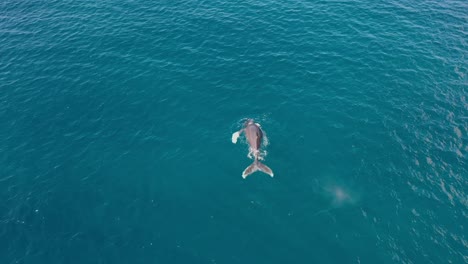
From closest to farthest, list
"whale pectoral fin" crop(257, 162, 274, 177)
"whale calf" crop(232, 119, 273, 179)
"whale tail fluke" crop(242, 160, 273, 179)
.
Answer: "whale pectoral fin" crop(257, 162, 274, 177) → "whale tail fluke" crop(242, 160, 273, 179) → "whale calf" crop(232, 119, 273, 179)

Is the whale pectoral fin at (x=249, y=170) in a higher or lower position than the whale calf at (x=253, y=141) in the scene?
lower

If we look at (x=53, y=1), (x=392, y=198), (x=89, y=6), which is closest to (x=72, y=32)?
(x=89, y=6)

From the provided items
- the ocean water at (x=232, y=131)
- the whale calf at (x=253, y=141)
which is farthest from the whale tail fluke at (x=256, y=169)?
the ocean water at (x=232, y=131)

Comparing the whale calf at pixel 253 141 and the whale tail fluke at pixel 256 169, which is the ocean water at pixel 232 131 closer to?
the whale tail fluke at pixel 256 169

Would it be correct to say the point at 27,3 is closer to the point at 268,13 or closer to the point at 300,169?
the point at 268,13

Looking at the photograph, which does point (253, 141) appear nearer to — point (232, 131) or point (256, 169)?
point (256, 169)

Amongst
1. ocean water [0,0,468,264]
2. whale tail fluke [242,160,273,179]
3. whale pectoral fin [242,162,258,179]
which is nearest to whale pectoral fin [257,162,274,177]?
whale tail fluke [242,160,273,179]

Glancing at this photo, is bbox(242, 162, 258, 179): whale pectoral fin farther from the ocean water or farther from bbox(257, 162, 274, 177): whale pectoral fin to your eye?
the ocean water
